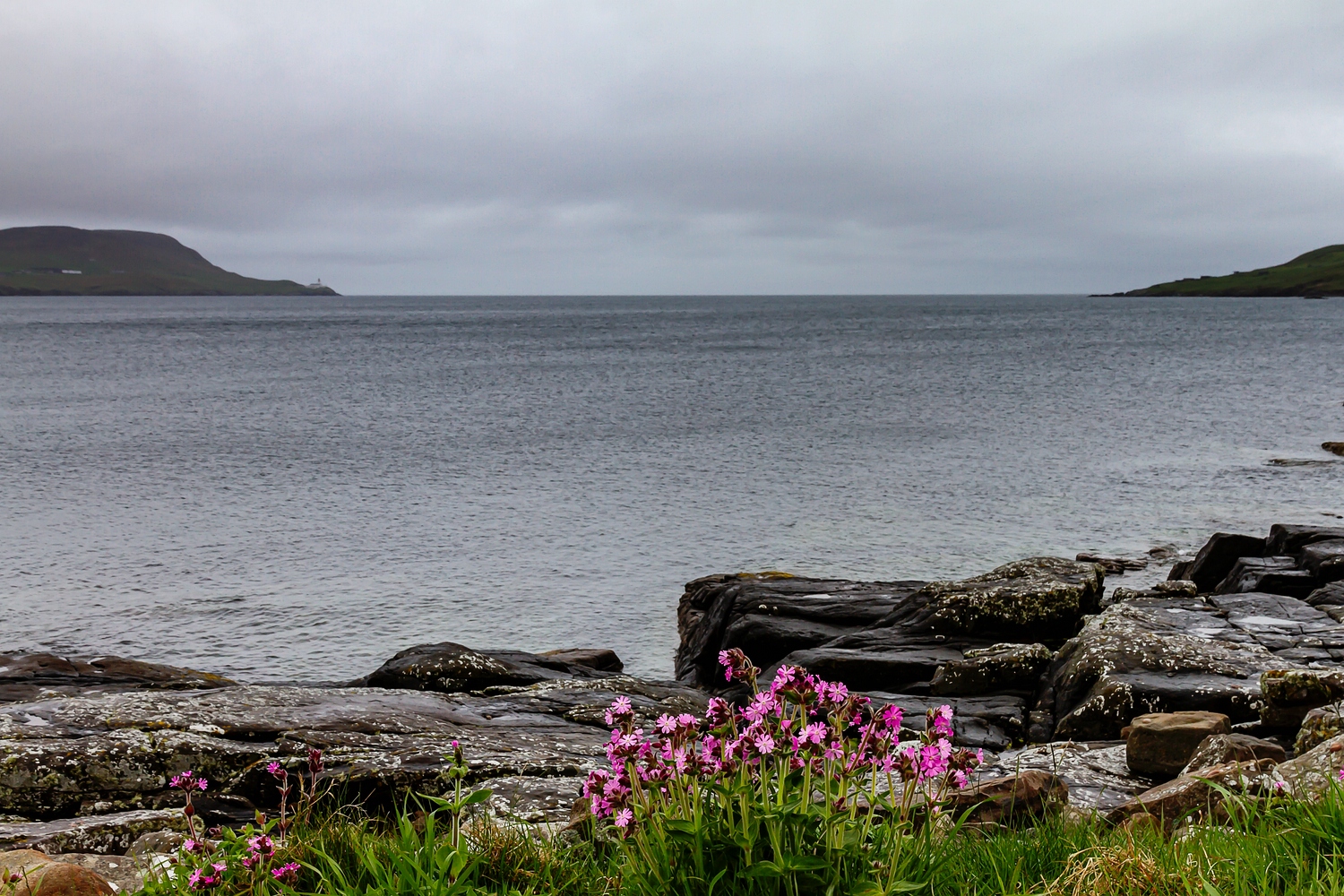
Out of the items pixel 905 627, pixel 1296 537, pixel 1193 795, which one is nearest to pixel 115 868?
pixel 1193 795

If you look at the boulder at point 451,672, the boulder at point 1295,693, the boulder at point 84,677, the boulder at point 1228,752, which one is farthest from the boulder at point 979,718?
the boulder at point 84,677

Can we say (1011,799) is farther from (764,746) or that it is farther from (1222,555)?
(1222,555)

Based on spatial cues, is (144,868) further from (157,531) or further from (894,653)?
(157,531)

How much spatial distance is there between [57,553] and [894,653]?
23.5 metres

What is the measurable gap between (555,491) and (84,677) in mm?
22523

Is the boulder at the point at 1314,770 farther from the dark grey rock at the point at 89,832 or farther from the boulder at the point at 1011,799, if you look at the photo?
the dark grey rock at the point at 89,832

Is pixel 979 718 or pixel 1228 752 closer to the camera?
pixel 1228 752

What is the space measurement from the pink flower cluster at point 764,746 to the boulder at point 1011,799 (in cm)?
208

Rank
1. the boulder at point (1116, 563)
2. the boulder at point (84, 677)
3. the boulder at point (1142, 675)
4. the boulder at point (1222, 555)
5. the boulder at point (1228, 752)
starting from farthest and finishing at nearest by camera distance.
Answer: the boulder at point (1116, 563) < the boulder at point (1222, 555) < the boulder at point (84, 677) < the boulder at point (1142, 675) < the boulder at point (1228, 752)

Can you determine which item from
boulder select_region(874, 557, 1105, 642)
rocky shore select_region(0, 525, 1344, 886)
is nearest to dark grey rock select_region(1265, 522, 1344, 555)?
rocky shore select_region(0, 525, 1344, 886)

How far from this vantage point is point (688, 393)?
2793 inches

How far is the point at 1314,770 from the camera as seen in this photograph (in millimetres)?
6188

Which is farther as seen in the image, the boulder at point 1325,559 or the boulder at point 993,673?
the boulder at point 1325,559

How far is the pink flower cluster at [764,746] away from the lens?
4.21 metres
